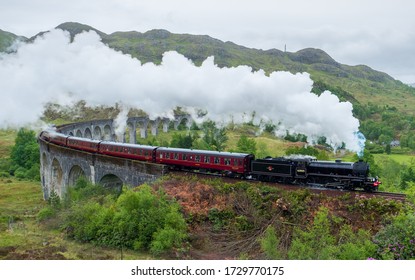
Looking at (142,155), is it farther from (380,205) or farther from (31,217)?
(380,205)

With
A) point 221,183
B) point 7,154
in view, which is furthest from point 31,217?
point 7,154

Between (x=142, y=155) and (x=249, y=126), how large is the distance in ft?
202

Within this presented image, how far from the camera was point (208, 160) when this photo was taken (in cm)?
2772

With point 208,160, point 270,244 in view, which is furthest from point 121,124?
point 270,244

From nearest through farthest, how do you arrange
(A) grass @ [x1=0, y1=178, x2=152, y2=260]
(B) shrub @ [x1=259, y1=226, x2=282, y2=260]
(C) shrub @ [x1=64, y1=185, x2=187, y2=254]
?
(B) shrub @ [x1=259, y1=226, x2=282, y2=260] < (A) grass @ [x1=0, y1=178, x2=152, y2=260] < (C) shrub @ [x1=64, y1=185, x2=187, y2=254]

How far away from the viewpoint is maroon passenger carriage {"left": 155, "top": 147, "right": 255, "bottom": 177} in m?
25.9

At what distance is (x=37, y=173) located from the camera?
61156 millimetres

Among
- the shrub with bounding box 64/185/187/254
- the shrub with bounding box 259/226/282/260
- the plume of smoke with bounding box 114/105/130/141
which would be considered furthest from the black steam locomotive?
the plume of smoke with bounding box 114/105/130/141

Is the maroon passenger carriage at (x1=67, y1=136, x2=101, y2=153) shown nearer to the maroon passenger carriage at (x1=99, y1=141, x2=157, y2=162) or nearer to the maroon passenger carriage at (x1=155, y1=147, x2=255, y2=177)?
the maroon passenger carriage at (x1=99, y1=141, x2=157, y2=162)

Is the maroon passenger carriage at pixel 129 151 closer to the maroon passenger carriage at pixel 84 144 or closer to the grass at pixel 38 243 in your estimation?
the maroon passenger carriage at pixel 84 144

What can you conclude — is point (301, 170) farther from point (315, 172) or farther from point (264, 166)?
point (264, 166)

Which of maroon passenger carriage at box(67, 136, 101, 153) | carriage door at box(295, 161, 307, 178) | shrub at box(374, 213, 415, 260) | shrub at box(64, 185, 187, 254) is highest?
carriage door at box(295, 161, 307, 178)

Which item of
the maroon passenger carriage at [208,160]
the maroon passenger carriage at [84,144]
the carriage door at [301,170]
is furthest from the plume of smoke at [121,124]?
the carriage door at [301,170]

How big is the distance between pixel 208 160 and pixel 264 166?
439cm
